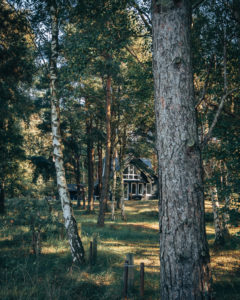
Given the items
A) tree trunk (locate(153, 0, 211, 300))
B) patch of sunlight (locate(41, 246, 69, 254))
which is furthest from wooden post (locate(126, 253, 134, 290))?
patch of sunlight (locate(41, 246, 69, 254))

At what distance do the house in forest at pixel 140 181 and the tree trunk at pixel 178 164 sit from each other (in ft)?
129

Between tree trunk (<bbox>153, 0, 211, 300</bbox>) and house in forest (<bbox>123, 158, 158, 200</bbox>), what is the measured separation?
3942 centimetres

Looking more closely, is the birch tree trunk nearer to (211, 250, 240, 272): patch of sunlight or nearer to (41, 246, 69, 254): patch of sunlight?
(41, 246, 69, 254): patch of sunlight

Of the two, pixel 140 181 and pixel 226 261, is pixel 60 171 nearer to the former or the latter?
pixel 226 261

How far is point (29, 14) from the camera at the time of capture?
30.5 feet

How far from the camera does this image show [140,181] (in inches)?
1781

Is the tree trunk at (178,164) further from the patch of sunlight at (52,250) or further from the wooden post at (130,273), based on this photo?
the patch of sunlight at (52,250)

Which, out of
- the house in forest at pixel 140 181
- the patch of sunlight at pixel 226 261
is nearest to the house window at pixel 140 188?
the house in forest at pixel 140 181

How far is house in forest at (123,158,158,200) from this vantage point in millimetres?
43594

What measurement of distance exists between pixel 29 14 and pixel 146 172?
3627 centimetres

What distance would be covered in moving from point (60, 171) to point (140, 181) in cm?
3816

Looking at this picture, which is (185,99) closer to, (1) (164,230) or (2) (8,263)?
(1) (164,230)

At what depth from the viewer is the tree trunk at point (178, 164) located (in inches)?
121

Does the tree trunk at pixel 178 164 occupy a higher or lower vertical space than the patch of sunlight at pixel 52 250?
higher
